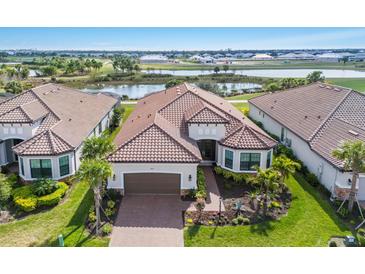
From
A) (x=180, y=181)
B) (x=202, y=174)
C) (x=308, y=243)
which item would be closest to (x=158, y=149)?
(x=180, y=181)

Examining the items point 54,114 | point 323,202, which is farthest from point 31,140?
point 323,202

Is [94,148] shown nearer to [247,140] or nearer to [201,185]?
[201,185]

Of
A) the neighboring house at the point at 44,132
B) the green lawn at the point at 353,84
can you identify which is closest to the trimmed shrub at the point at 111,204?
the neighboring house at the point at 44,132

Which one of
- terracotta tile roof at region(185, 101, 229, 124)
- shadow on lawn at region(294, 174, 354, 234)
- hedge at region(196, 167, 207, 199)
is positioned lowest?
shadow on lawn at region(294, 174, 354, 234)

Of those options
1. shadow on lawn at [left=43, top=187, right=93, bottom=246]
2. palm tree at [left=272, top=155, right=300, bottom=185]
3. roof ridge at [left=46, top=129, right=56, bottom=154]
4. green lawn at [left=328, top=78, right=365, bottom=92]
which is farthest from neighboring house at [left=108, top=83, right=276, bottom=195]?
green lawn at [left=328, top=78, right=365, bottom=92]

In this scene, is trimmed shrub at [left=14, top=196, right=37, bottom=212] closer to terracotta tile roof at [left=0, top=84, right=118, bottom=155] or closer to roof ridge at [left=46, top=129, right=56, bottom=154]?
terracotta tile roof at [left=0, top=84, right=118, bottom=155]

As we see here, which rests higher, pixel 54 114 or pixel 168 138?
pixel 54 114
